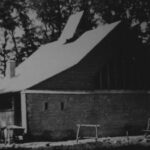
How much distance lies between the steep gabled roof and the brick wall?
1885mm

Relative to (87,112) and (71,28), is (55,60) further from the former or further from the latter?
(71,28)

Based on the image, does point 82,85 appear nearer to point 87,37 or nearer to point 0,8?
point 87,37

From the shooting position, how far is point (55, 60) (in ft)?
116

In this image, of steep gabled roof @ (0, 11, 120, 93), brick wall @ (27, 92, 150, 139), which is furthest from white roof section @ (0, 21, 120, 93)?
brick wall @ (27, 92, 150, 139)

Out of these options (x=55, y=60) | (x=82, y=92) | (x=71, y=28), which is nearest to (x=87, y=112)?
(x=82, y=92)

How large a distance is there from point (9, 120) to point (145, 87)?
35.2 ft

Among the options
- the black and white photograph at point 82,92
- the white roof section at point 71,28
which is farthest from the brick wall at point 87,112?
the white roof section at point 71,28

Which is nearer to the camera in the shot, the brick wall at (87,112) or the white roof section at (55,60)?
the brick wall at (87,112)

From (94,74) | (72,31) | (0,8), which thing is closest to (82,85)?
(94,74)

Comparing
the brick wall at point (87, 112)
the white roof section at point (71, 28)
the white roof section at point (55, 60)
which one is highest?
the white roof section at point (71, 28)

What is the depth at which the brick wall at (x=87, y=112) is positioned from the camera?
1184 inches

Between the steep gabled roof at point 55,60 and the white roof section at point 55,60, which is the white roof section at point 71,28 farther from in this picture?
the white roof section at point 55,60

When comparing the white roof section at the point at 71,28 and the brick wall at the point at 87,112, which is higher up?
the white roof section at the point at 71,28

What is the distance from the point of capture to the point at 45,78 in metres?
30.3
